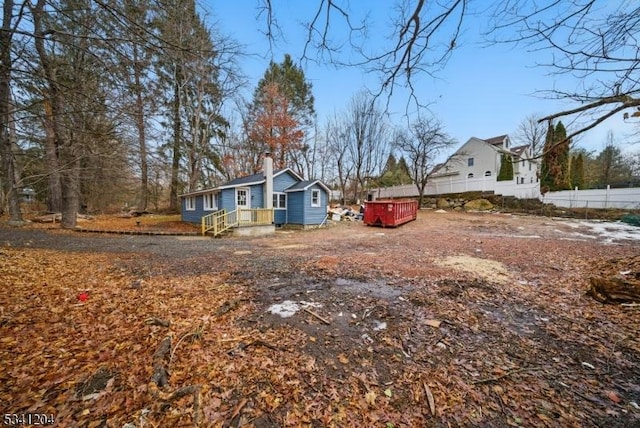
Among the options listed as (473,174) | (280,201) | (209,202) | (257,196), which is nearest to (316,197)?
(280,201)

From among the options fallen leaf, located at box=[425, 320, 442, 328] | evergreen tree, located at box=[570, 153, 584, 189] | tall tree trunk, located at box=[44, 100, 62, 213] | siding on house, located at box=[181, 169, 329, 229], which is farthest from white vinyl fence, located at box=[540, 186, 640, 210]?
tall tree trunk, located at box=[44, 100, 62, 213]

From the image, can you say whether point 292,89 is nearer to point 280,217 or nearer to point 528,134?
point 280,217

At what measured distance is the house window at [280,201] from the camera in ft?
49.8

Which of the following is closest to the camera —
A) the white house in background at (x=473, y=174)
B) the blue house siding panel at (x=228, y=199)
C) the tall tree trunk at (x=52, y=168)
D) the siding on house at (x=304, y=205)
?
the tall tree trunk at (x=52, y=168)

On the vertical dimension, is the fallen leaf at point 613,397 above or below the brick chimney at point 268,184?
below

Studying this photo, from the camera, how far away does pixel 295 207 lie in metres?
15.3

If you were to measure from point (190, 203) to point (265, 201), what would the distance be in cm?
627

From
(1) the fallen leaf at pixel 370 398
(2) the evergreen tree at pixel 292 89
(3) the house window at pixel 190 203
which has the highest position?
(2) the evergreen tree at pixel 292 89

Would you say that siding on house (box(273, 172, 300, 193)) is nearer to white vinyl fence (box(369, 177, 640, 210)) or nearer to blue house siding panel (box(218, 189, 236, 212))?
blue house siding panel (box(218, 189, 236, 212))

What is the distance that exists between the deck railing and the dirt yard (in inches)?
252

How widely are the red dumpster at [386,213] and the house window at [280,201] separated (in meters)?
5.30

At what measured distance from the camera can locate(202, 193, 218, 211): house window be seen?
46.4 ft

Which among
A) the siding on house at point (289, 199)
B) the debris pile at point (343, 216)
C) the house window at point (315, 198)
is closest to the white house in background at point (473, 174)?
the debris pile at point (343, 216)

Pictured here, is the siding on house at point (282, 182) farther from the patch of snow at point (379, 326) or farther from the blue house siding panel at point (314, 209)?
the patch of snow at point (379, 326)
